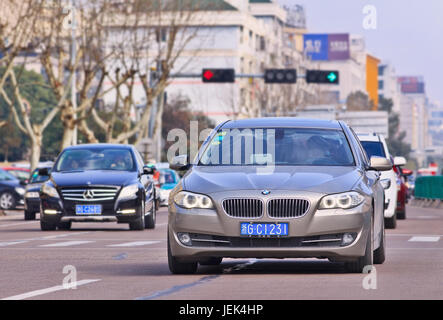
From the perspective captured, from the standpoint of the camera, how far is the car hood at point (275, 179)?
1239 centimetres

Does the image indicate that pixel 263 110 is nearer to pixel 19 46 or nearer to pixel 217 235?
pixel 19 46

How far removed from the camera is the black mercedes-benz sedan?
24375 millimetres

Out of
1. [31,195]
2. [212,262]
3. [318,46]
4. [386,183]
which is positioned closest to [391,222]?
[386,183]

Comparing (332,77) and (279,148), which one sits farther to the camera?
(332,77)

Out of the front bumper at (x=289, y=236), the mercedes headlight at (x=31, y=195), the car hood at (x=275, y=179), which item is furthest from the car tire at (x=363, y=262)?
the mercedes headlight at (x=31, y=195)

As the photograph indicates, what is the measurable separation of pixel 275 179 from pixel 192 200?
0.83 metres

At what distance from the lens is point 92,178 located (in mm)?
24516

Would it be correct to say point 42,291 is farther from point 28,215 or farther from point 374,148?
point 28,215

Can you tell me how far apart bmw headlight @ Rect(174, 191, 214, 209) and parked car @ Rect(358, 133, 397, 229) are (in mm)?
12763

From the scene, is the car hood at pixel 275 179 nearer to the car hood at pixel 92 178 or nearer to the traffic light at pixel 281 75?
the car hood at pixel 92 178

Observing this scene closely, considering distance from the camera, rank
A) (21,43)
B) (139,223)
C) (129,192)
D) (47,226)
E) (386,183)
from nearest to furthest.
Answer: (129,192)
(47,226)
(139,223)
(386,183)
(21,43)

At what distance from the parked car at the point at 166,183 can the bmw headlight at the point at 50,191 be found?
2243 centimetres

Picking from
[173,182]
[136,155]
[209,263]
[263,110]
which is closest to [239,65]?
[263,110]
